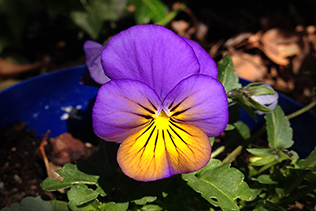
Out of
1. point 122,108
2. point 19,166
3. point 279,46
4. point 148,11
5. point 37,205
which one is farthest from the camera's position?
point 279,46

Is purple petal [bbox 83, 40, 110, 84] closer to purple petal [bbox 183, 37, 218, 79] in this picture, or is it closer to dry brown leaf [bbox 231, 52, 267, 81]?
purple petal [bbox 183, 37, 218, 79]

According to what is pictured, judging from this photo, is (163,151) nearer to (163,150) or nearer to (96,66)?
(163,150)

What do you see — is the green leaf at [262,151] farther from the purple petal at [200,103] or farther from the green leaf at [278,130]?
the purple petal at [200,103]

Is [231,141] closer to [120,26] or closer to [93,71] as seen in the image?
[93,71]

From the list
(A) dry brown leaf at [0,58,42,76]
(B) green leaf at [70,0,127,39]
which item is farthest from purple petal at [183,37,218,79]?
(A) dry brown leaf at [0,58,42,76]

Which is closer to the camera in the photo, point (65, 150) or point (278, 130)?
point (278, 130)

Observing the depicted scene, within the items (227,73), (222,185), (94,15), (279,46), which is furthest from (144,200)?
(279,46)

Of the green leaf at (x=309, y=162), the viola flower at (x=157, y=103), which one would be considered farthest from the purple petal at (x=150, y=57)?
the green leaf at (x=309, y=162)
